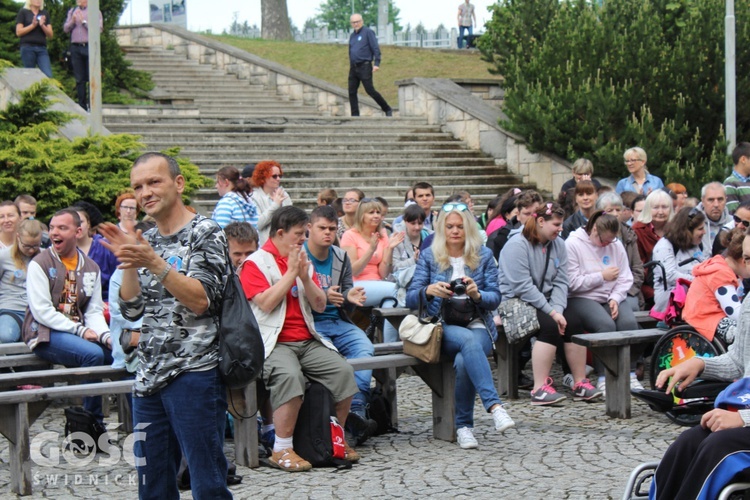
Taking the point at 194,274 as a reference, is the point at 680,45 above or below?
above

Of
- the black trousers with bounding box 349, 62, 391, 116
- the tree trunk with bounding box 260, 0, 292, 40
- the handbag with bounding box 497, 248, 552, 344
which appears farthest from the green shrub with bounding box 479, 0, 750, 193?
the tree trunk with bounding box 260, 0, 292, 40

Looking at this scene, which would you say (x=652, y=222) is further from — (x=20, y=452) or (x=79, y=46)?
(x=79, y=46)

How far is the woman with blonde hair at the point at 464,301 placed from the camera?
7852 millimetres

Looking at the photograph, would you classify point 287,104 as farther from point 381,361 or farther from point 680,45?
point 381,361

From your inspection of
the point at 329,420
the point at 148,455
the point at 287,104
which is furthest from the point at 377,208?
the point at 287,104

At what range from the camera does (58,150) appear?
12.7 meters

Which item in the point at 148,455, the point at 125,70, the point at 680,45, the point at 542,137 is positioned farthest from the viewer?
the point at 125,70

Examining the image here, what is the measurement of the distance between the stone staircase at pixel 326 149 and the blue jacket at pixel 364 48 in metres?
1.08

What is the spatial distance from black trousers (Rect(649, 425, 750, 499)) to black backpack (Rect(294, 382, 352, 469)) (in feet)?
8.96

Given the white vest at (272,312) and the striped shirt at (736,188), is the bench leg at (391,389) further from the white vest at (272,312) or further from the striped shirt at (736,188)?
the striped shirt at (736,188)

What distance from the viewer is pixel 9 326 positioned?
898 cm

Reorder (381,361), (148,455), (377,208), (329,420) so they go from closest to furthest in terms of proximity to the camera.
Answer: (148,455)
(329,420)
(381,361)
(377,208)

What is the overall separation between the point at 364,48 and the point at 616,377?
41.2 feet

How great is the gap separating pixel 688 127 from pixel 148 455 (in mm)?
13432
